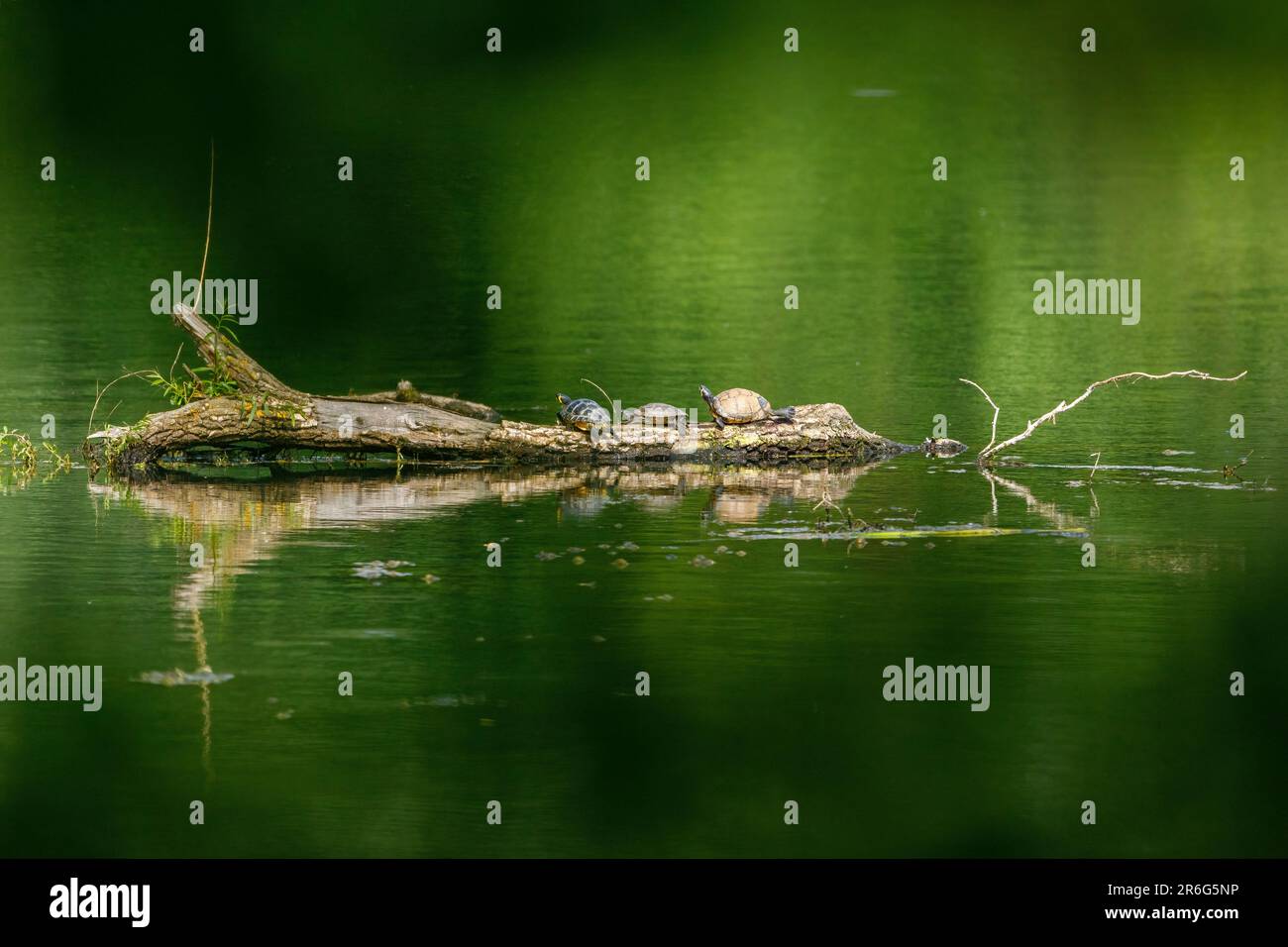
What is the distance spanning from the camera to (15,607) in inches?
449

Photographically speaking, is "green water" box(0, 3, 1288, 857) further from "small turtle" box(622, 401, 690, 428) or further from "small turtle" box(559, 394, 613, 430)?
"small turtle" box(559, 394, 613, 430)

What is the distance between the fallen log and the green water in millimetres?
463

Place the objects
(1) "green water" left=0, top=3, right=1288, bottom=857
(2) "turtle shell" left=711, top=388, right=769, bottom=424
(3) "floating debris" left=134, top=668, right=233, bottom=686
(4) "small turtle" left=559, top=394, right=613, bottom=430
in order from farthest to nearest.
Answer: (2) "turtle shell" left=711, top=388, right=769, bottom=424, (4) "small turtle" left=559, top=394, right=613, bottom=430, (3) "floating debris" left=134, top=668, right=233, bottom=686, (1) "green water" left=0, top=3, right=1288, bottom=857

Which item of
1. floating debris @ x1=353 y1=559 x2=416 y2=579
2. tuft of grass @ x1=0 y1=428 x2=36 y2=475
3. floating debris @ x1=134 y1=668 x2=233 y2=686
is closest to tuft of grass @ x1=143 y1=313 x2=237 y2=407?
tuft of grass @ x1=0 y1=428 x2=36 y2=475

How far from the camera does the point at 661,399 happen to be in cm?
2056

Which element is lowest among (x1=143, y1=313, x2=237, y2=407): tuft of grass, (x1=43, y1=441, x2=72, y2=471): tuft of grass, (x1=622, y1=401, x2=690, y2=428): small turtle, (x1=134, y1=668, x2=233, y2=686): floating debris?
(x1=134, y1=668, x2=233, y2=686): floating debris

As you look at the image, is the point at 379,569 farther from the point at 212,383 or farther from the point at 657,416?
the point at 657,416

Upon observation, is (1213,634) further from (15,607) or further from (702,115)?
(702,115)

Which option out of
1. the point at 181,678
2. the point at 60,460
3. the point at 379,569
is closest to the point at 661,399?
the point at 60,460

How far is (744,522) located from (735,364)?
9.82m

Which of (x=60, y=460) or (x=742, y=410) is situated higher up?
(x=742, y=410)

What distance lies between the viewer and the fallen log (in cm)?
1638

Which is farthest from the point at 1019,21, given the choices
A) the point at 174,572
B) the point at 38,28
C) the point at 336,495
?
the point at 174,572

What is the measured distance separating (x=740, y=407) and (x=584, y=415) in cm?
136
